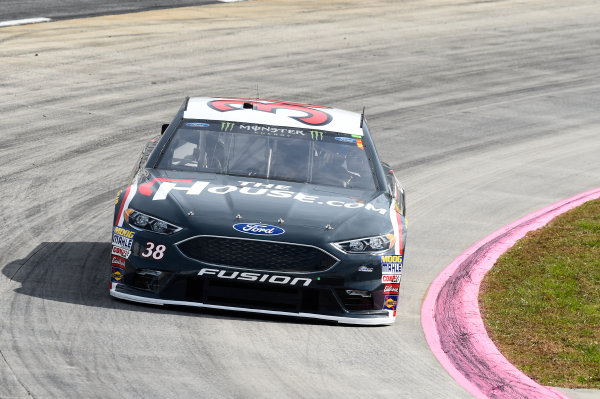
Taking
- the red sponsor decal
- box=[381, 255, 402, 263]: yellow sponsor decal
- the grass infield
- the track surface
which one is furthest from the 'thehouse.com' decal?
the track surface

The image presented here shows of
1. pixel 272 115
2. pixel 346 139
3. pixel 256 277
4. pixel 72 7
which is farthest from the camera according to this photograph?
pixel 72 7

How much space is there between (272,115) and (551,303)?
295 centimetres

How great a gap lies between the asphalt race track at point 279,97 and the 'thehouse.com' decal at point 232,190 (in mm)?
903

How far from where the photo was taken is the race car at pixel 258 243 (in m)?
7.87

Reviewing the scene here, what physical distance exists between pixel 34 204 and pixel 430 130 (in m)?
7.40

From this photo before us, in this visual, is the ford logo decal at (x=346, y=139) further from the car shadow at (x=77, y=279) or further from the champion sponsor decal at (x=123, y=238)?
the champion sponsor decal at (x=123, y=238)

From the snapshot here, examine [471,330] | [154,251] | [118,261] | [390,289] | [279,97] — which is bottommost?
[279,97]

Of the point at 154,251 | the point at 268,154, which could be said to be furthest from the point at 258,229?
the point at 268,154

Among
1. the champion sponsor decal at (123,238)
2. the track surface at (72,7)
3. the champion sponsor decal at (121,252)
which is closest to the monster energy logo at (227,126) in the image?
the champion sponsor decal at (123,238)

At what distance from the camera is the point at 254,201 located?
8289 mm

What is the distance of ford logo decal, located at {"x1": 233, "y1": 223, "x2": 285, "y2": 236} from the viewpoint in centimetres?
790

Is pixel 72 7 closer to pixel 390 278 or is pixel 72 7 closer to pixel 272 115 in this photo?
pixel 272 115

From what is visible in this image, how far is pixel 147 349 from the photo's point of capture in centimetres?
720

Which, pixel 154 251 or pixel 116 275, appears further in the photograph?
pixel 116 275
